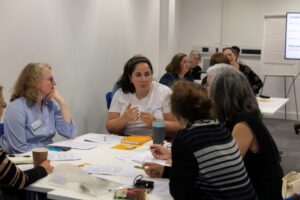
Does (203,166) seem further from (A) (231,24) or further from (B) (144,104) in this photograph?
(A) (231,24)

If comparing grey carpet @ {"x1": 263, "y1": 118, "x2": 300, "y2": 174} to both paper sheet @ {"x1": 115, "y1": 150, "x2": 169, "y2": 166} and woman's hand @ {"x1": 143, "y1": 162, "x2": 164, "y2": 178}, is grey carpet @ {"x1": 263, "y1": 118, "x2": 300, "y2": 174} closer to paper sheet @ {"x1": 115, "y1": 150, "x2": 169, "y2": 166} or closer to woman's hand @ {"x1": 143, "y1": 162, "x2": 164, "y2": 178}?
paper sheet @ {"x1": 115, "y1": 150, "x2": 169, "y2": 166}

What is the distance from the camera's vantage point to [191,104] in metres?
1.92

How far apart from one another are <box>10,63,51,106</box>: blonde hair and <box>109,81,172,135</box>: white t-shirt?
79cm

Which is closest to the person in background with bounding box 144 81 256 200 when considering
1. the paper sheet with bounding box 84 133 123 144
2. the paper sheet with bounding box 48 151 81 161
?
the paper sheet with bounding box 48 151 81 161

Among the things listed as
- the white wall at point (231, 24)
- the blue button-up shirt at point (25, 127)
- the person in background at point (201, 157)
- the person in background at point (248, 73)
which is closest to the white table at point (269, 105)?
the person in background at point (248, 73)

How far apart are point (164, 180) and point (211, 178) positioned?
470mm

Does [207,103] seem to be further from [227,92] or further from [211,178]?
[227,92]

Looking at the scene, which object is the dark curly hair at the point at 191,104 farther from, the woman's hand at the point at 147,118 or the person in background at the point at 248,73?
the person in background at the point at 248,73

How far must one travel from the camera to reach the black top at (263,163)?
2.27 metres

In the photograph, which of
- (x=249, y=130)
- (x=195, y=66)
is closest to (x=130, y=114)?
(x=249, y=130)

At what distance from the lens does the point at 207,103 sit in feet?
6.34

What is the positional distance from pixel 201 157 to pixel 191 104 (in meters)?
0.25

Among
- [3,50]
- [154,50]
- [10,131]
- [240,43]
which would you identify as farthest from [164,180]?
[240,43]

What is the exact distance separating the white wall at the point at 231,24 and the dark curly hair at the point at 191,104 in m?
6.42
